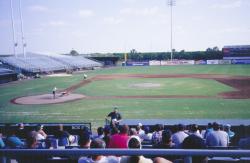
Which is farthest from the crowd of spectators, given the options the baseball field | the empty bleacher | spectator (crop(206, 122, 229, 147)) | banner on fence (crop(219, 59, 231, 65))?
banner on fence (crop(219, 59, 231, 65))

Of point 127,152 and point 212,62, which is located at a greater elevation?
point 212,62

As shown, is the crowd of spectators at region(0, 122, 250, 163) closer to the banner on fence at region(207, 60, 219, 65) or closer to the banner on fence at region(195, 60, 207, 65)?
the banner on fence at region(207, 60, 219, 65)

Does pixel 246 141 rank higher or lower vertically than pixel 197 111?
higher

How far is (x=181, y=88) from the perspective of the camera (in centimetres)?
3281

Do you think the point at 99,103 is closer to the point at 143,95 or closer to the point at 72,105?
the point at 72,105

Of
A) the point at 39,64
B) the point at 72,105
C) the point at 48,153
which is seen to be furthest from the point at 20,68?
the point at 48,153

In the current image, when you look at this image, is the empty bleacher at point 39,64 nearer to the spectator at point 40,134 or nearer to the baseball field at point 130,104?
the baseball field at point 130,104

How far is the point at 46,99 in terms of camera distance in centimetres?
2783

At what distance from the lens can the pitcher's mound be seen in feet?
87.5

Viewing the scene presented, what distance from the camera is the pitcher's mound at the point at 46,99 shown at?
2667cm

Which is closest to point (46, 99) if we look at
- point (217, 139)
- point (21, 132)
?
point (21, 132)

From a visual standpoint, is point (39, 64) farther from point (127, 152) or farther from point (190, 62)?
point (127, 152)

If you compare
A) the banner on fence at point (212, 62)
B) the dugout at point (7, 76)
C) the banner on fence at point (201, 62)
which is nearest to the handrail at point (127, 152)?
the dugout at point (7, 76)

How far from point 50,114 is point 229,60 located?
61.2 m
